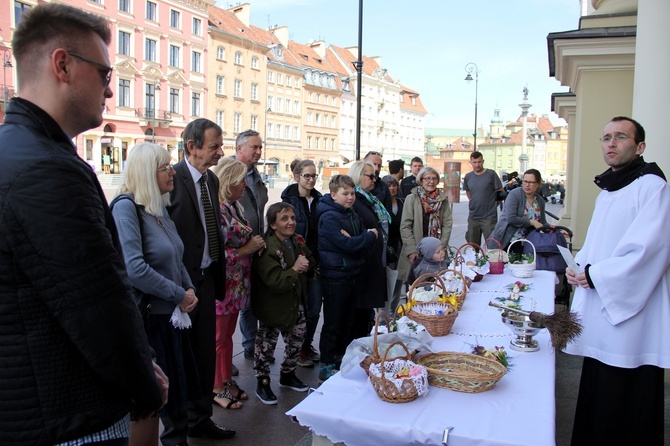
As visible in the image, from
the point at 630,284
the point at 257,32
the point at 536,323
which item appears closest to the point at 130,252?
the point at 536,323

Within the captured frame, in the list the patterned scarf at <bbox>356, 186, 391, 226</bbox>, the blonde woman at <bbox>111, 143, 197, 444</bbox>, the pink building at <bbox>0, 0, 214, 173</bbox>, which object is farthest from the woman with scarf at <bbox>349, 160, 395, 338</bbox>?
the pink building at <bbox>0, 0, 214, 173</bbox>

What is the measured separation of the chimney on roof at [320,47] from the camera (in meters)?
81.9

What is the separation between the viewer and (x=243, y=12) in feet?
222

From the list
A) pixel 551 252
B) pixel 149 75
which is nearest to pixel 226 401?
pixel 551 252

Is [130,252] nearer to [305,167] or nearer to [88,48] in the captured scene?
[88,48]

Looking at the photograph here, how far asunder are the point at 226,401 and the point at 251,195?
6.63 ft

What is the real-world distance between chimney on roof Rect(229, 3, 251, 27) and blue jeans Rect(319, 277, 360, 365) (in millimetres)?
67624

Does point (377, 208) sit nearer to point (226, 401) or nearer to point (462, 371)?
point (226, 401)

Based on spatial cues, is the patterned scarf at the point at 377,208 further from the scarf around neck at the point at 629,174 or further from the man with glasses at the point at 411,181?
the man with glasses at the point at 411,181

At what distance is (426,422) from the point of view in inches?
92.3

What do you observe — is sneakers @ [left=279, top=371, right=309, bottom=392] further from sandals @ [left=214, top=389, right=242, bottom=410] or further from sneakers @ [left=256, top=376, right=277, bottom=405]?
sandals @ [left=214, top=389, right=242, bottom=410]

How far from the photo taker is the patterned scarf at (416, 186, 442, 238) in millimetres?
7062

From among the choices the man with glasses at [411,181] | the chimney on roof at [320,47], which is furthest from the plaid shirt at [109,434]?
the chimney on roof at [320,47]

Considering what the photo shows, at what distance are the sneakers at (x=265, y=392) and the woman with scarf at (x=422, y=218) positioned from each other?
2.69 m
